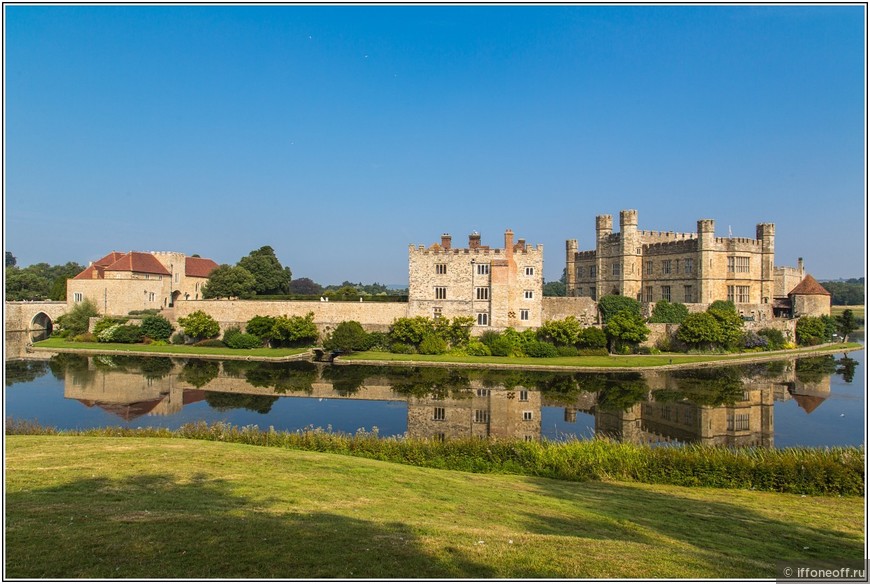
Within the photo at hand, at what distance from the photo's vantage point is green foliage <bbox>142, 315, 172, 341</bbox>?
39625 mm

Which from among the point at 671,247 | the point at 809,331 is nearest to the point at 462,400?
the point at 671,247

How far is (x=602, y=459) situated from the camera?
13344 millimetres

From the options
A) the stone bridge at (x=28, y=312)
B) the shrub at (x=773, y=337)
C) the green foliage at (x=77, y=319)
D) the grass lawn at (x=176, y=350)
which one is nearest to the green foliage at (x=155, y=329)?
the grass lawn at (x=176, y=350)

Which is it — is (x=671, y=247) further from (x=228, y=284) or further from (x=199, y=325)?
(x=228, y=284)

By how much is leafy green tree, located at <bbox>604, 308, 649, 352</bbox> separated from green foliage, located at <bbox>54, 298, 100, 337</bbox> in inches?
1413

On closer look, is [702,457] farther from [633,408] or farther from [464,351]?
[464,351]

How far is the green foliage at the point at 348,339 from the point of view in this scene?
1359 inches

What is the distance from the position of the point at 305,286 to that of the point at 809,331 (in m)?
71.4

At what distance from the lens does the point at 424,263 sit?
122 ft

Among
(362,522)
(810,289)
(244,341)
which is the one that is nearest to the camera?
(362,522)

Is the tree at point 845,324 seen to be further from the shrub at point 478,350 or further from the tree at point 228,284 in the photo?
the tree at point 228,284

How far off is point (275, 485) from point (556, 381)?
62.2 feet

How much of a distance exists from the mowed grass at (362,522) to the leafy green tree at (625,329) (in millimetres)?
23816

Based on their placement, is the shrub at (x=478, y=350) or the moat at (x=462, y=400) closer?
the moat at (x=462, y=400)
